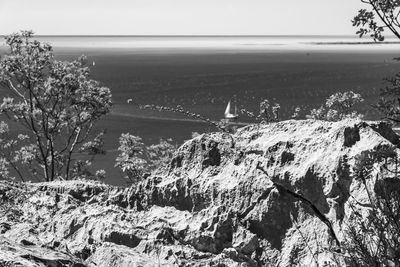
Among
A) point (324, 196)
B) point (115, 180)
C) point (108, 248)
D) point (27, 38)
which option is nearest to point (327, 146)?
point (324, 196)

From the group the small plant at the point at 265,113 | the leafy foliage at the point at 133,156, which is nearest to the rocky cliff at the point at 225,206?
the small plant at the point at 265,113

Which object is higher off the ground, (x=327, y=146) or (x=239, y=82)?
(x=327, y=146)

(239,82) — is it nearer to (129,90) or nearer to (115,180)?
(129,90)

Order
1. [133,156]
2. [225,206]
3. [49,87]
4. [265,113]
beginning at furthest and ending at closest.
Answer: [133,156] → [49,87] → [265,113] → [225,206]

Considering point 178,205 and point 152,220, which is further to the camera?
point 178,205

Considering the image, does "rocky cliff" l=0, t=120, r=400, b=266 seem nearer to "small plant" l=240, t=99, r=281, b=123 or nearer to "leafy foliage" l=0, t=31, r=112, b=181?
"small plant" l=240, t=99, r=281, b=123

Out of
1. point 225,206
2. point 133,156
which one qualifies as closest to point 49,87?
point 133,156

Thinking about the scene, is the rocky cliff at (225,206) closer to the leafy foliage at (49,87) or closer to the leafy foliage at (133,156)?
the leafy foliage at (49,87)

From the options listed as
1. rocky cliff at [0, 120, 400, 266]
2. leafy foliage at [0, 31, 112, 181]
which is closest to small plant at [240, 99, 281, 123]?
rocky cliff at [0, 120, 400, 266]

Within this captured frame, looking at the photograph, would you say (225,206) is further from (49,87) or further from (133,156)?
(133,156)
